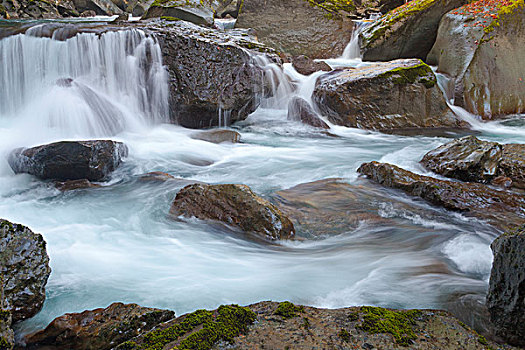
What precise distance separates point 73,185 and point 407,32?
39.6 feet

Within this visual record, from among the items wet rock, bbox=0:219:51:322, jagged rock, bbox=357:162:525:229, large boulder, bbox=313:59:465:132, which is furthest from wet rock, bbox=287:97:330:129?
wet rock, bbox=0:219:51:322

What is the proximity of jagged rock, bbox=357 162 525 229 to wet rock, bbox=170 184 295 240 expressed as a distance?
1999 millimetres

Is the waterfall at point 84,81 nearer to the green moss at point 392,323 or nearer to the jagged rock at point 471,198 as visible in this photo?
the jagged rock at point 471,198

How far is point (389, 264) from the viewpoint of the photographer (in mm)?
3428

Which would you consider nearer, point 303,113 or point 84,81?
point 84,81

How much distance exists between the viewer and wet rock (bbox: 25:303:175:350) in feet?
7.20

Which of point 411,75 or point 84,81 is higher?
point 411,75

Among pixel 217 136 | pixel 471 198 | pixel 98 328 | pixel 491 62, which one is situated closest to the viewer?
pixel 98 328

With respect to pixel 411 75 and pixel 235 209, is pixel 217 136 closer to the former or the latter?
pixel 235 209

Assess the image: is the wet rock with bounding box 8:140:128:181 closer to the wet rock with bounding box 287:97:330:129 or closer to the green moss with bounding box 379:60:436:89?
the wet rock with bounding box 287:97:330:129

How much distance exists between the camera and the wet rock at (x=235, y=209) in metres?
4.03

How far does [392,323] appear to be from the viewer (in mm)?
1902

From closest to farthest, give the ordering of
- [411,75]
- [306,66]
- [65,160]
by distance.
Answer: [65,160]
[411,75]
[306,66]

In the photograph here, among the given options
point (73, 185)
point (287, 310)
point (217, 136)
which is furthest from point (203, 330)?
point (217, 136)
